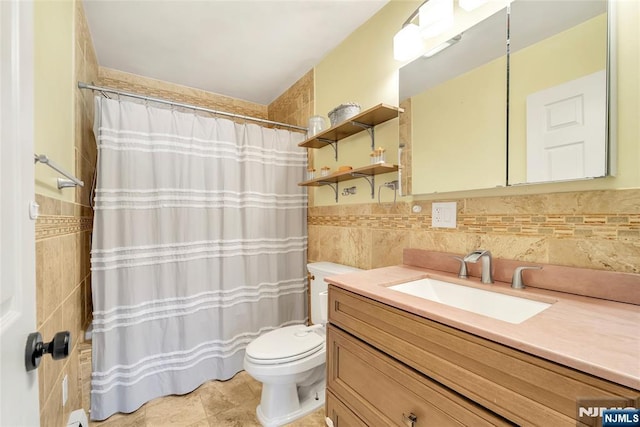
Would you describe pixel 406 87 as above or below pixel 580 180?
above

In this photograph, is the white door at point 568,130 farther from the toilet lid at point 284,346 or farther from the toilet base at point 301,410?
the toilet base at point 301,410

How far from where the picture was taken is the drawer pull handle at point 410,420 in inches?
32.1

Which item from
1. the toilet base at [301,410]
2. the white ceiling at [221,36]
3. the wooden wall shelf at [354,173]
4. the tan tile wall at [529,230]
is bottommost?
the toilet base at [301,410]

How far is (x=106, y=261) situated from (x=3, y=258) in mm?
1401

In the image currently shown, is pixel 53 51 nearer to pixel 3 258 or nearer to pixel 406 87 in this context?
pixel 3 258

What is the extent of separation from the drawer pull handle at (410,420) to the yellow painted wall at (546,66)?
92cm

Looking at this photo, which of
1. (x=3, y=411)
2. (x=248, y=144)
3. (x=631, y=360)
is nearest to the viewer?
(x=3, y=411)

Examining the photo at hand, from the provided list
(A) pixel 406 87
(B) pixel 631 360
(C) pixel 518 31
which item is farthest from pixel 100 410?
(C) pixel 518 31

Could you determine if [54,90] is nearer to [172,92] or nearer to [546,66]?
[172,92]

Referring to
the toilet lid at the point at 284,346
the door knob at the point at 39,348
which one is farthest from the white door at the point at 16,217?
the toilet lid at the point at 284,346

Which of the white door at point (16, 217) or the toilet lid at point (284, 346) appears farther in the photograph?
the toilet lid at point (284, 346)

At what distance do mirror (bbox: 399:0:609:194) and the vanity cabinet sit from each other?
69 centimetres

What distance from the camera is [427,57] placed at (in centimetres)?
137

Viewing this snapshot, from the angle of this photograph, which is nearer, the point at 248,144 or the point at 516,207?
the point at 516,207
